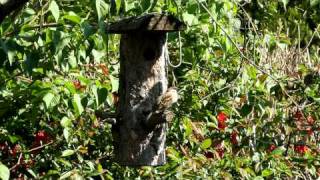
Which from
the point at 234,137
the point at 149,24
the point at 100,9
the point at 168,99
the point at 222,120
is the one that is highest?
the point at 100,9

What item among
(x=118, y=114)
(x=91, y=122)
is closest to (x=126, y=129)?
(x=118, y=114)

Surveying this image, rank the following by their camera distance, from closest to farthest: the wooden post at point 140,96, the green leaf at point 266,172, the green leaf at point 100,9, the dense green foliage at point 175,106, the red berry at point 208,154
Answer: the green leaf at point 100,9, the dense green foliage at point 175,106, the wooden post at point 140,96, the green leaf at point 266,172, the red berry at point 208,154

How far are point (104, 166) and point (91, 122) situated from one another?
0.29 metres

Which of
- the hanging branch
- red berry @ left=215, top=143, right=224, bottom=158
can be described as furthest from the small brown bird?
the hanging branch

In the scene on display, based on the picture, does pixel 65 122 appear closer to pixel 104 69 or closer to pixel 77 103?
pixel 104 69

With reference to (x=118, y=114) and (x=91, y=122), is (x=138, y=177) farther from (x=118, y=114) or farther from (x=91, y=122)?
(x=118, y=114)

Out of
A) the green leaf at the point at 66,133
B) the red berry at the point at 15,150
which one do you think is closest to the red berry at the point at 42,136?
the red berry at the point at 15,150

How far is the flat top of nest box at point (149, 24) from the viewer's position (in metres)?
3.35

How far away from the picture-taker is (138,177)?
4.47 meters

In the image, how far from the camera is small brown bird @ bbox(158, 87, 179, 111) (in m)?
3.55

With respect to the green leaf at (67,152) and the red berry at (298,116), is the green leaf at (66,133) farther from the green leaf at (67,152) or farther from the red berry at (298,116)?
the red berry at (298,116)

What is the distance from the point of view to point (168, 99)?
3.56 metres

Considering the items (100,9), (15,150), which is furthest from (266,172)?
(100,9)

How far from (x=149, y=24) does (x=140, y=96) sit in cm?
41
